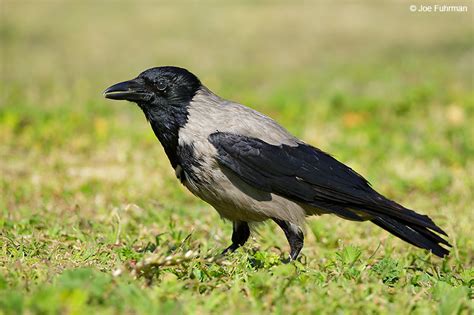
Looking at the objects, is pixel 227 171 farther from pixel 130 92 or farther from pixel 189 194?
pixel 189 194

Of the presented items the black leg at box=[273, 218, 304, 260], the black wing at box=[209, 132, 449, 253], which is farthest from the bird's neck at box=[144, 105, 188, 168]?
the black leg at box=[273, 218, 304, 260]

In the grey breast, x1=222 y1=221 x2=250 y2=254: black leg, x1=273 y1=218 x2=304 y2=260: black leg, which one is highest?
the grey breast

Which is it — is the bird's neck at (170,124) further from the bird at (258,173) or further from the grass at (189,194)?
the grass at (189,194)

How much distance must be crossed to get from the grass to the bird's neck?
623mm

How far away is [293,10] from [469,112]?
30.0 feet

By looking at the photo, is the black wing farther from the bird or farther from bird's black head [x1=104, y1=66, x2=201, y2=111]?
bird's black head [x1=104, y1=66, x2=201, y2=111]

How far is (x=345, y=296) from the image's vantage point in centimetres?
372

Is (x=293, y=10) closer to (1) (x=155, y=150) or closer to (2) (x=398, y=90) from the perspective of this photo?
(2) (x=398, y=90)

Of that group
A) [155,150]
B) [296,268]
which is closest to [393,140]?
[155,150]

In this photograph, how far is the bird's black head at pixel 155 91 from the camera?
5.16 metres

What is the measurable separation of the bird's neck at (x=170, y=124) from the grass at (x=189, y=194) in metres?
0.62

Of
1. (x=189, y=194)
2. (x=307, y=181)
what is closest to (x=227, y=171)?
(x=307, y=181)

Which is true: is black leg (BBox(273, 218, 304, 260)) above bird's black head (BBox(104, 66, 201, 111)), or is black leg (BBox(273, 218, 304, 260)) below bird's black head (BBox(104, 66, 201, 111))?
below

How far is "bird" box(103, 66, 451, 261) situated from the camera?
486cm
